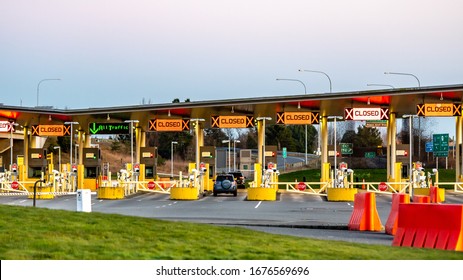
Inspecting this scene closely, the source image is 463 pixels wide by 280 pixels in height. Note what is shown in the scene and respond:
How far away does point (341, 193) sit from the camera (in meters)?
51.6

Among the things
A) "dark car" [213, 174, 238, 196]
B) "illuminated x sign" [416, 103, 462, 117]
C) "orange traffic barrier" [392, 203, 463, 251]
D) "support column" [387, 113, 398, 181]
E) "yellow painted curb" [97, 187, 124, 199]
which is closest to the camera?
"orange traffic barrier" [392, 203, 463, 251]

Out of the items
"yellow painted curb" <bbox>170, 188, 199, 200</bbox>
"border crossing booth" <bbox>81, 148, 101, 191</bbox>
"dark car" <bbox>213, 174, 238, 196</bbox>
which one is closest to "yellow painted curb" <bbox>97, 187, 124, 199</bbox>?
"yellow painted curb" <bbox>170, 188, 199, 200</bbox>

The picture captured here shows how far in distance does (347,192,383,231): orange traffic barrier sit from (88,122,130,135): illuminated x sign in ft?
122

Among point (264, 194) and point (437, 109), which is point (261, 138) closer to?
point (264, 194)

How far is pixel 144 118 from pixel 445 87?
22.5 meters

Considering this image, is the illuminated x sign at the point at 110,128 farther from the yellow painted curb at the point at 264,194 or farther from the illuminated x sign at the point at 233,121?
the yellow painted curb at the point at 264,194

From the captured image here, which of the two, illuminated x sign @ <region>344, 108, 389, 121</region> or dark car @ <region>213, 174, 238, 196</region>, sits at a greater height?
illuminated x sign @ <region>344, 108, 389, 121</region>

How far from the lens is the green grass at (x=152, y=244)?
47.0ft

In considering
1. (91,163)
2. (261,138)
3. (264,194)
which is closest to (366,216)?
(264,194)

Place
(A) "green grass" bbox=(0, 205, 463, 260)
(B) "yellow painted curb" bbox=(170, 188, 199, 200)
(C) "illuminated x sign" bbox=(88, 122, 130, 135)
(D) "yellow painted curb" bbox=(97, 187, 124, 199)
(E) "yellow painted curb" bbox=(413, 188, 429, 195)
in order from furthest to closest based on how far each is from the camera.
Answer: (C) "illuminated x sign" bbox=(88, 122, 130, 135)
(D) "yellow painted curb" bbox=(97, 187, 124, 199)
(B) "yellow painted curb" bbox=(170, 188, 199, 200)
(E) "yellow painted curb" bbox=(413, 188, 429, 195)
(A) "green grass" bbox=(0, 205, 463, 260)

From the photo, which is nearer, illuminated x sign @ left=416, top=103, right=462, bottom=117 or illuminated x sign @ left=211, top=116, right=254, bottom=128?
illuminated x sign @ left=416, top=103, right=462, bottom=117

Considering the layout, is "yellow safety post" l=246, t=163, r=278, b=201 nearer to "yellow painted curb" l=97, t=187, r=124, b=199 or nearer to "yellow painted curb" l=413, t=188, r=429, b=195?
"yellow painted curb" l=413, t=188, r=429, b=195

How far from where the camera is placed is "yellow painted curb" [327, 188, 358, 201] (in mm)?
51500

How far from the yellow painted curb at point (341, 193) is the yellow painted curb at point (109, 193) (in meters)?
11.5
